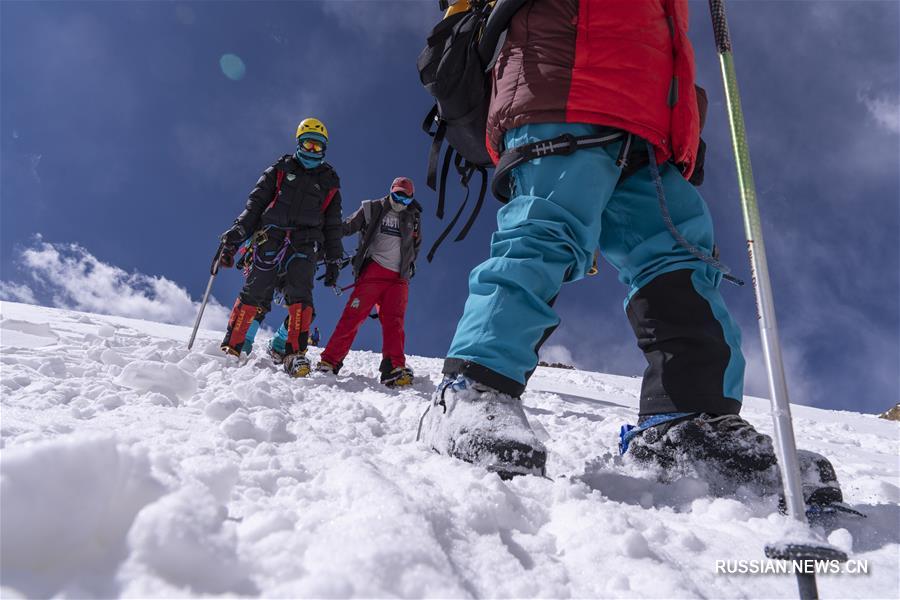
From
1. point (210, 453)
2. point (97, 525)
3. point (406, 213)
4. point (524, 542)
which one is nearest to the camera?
point (97, 525)

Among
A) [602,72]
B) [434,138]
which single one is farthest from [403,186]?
[602,72]

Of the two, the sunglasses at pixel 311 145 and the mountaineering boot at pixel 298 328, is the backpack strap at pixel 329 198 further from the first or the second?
the mountaineering boot at pixel 298 328

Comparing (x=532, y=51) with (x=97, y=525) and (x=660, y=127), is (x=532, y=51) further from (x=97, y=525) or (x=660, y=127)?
(x=97, y=525)

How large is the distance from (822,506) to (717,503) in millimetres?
255

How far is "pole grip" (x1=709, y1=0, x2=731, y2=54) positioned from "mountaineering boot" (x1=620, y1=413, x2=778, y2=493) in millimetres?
1003

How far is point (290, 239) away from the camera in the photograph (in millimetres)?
5445

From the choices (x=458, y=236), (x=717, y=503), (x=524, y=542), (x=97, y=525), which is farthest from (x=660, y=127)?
(x=97, y=525)

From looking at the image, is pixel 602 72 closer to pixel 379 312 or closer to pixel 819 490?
pixel 819 490

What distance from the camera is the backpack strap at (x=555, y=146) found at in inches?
63.7

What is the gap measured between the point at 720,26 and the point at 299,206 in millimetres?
4718

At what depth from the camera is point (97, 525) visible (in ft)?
2.09

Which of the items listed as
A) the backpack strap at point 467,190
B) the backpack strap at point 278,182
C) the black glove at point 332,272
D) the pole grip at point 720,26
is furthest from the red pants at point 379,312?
the pole grip at point 720,26

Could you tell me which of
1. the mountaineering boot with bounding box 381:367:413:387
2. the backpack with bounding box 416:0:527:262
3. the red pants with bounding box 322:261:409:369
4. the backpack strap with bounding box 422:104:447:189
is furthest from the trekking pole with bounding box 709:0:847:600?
the red pants with bounding box 322:261:409:369
